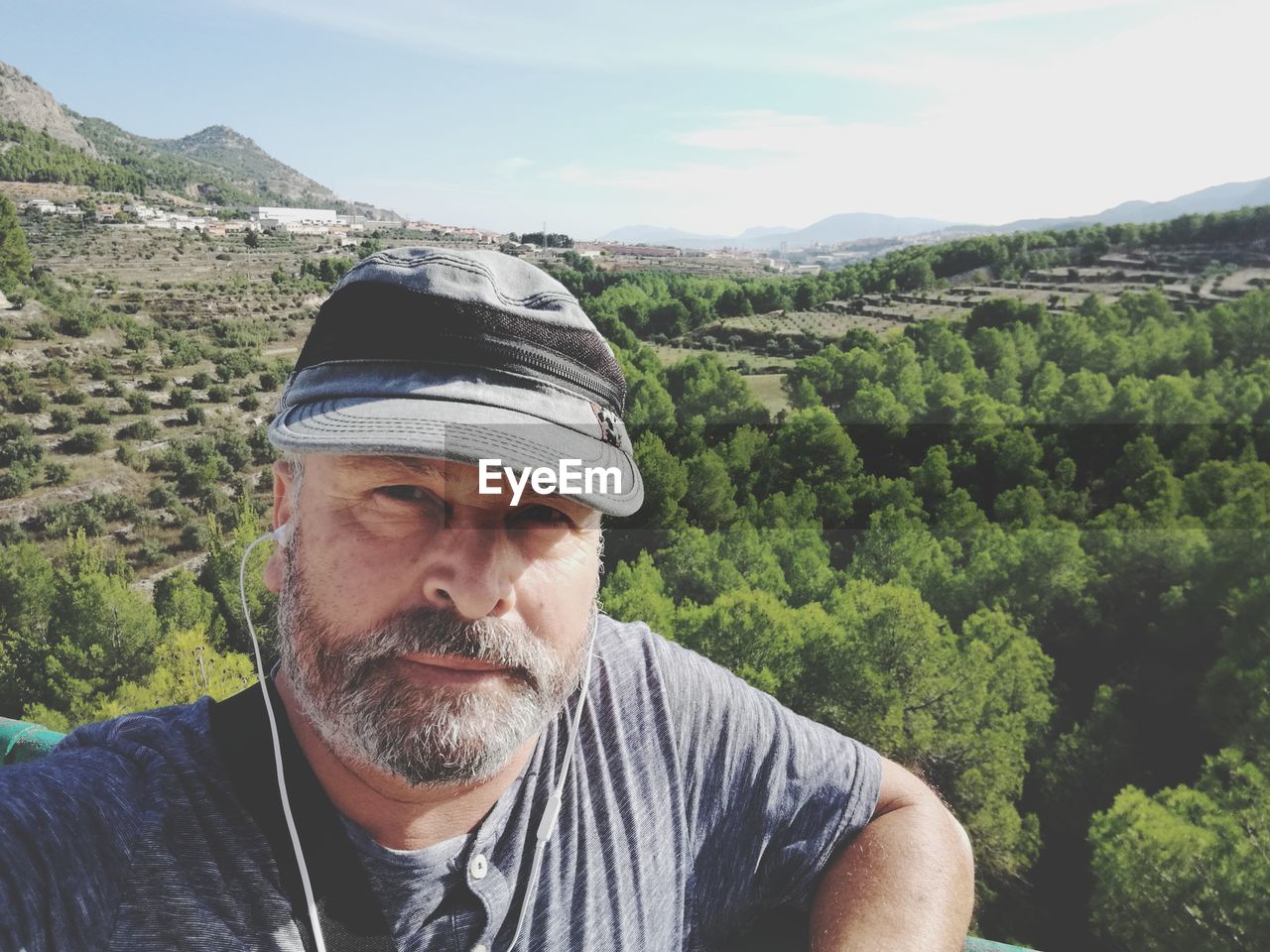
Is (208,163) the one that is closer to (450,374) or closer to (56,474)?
(56,474)

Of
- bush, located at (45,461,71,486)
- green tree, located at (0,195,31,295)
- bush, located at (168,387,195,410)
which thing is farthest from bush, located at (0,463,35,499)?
green tree, located at (0,195,31,295)

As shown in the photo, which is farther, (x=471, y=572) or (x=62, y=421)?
(x=62, y=421)

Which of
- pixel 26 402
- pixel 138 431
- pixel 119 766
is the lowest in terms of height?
pixel 138 431

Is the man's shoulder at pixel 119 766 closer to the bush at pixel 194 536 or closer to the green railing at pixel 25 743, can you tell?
the green railing at pixel 25 743

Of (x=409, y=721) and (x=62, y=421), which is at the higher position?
(x=409, y=721)

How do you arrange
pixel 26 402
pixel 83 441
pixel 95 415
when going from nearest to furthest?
pixel 83 441 < pixel 26 402 < pixel 95 415

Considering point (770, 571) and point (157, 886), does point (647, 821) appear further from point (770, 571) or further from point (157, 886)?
point (770, 571)

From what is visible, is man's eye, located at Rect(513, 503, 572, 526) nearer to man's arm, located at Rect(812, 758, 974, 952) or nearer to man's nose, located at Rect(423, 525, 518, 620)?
man's nose, located at Rect(423, 525, 518, 620)

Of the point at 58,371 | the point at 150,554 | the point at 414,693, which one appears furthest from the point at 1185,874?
the point at 58,371
